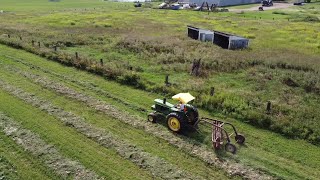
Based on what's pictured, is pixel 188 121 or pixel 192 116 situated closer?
pixel 188 121

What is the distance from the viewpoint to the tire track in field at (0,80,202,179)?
11281mm

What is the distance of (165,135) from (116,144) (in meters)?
2.23

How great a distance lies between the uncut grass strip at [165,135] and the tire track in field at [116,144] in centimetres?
137

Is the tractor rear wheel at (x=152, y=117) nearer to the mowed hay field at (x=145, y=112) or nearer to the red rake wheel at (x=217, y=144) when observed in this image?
the mowed hay field at (x=145, y=112)

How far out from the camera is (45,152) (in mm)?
12281

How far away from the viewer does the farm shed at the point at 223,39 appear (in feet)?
103

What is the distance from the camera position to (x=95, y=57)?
27125mm

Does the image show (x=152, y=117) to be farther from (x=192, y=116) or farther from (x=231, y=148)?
(x=231, y=148)

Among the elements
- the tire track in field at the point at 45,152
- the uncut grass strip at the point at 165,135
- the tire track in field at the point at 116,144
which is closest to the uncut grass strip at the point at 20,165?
the tire track in field at the point at 45,152

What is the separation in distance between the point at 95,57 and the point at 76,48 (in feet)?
15.4

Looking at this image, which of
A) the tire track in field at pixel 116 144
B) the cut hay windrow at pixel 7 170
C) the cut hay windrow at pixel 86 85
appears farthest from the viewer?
the cut hay windrow at pixel 86 85

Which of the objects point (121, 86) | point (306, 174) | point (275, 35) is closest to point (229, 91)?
point (121, 86)

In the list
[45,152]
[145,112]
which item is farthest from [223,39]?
[45,152]

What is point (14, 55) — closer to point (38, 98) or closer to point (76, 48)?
point (76, 48)
